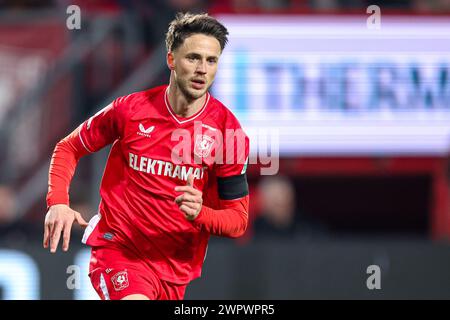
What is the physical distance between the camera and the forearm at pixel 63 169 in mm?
5929

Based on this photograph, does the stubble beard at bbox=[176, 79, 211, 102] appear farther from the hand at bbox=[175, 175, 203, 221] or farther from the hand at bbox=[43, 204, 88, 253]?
the hand at bbox=[43, 204, 88, 253]

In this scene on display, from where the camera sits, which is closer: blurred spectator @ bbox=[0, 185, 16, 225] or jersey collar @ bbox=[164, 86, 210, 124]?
jersey collar @ bbox=[164, 86, 210, 124]

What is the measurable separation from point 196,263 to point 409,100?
5545mm

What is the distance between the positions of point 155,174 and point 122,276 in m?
0.62

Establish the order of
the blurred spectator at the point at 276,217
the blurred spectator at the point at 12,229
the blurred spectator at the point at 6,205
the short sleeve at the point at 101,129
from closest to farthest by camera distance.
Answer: the short sleeve at the point at 101,129 < the blurred spectator at the point at 12,229 < the blurred spectator at the point at 276,217 < the blurred spectator at the point at 6,205

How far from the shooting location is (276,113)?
35.8 ft

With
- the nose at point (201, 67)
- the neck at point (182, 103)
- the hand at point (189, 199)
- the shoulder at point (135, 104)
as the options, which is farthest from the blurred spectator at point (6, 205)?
the hand at point (189, 199)

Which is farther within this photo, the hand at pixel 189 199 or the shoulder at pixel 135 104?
the shoulder at pixel 135 104

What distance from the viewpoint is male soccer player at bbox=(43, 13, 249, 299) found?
596 cm

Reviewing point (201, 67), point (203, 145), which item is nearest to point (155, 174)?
point (203, 145)

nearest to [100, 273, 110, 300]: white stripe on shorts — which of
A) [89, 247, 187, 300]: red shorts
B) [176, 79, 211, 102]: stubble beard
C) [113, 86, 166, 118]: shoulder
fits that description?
[89, 247, 187, 300]: red shorts

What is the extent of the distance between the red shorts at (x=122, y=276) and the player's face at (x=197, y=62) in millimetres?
1057

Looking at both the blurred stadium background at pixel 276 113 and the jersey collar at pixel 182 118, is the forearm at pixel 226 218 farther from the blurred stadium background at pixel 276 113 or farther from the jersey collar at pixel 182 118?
the blurred stadium background at pixel 276 113

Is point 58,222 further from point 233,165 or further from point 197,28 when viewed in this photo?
point 197,28
